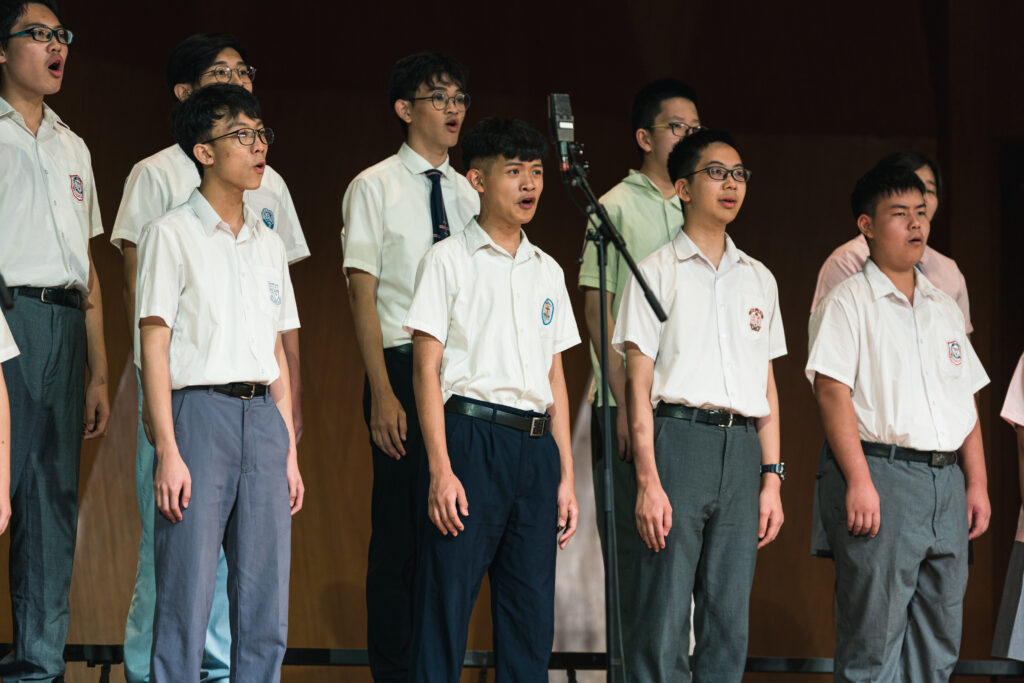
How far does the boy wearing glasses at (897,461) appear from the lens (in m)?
3.29

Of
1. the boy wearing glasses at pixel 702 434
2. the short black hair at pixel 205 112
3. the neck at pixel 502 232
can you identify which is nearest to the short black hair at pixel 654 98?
the boy wearing glasses at pixel 702 434

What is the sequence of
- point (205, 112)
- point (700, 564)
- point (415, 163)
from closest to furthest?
1. point (205, 112)
2. point (700, 564)
3. point (415, 163)

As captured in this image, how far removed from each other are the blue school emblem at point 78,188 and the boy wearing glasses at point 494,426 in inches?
39.6

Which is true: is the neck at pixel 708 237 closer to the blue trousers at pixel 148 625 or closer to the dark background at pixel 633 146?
the blue trousers at pixel 148 625

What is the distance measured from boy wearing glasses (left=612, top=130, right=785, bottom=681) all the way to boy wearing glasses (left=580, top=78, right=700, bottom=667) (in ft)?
0.45

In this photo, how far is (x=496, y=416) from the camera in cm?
293

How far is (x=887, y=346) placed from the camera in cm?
343

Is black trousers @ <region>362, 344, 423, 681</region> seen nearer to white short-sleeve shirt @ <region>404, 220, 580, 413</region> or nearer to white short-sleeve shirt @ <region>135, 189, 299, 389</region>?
white short-sleeve shirt @ <region>404, 220, 580, 413</region>

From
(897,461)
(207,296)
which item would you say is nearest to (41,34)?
(207,296)

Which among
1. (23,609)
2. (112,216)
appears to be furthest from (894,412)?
(112,216)

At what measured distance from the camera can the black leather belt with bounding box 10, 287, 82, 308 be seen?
10.1ft

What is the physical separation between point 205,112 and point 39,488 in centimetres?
103

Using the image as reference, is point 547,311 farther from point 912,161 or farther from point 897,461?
point 912,161

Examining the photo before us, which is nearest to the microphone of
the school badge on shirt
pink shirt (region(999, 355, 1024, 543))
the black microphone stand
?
the black microphone stand
